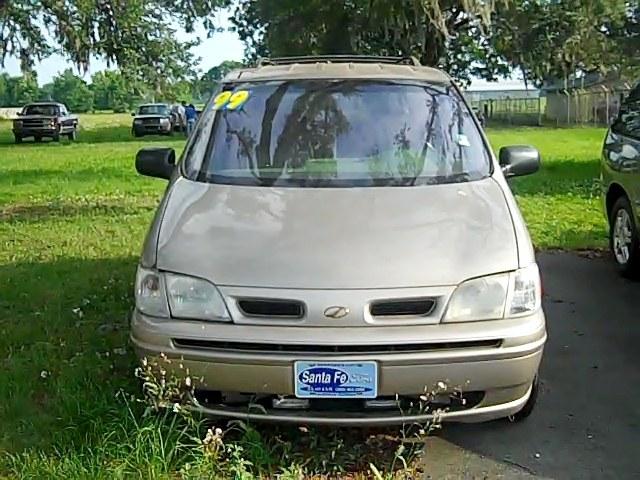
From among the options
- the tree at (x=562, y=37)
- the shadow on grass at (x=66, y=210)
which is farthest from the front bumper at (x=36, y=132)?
the shadow on grass at (x=66, y=210)

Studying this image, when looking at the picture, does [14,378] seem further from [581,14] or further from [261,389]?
[581,14]

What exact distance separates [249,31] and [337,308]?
35.3m

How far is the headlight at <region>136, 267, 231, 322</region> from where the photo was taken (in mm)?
3201

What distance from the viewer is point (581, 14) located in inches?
1086

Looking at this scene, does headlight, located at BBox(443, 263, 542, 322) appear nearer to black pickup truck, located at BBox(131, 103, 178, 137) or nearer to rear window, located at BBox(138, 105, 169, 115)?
black pickup truck, located at BBox(131, 103, 178, 137)

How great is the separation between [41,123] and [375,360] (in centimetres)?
2760

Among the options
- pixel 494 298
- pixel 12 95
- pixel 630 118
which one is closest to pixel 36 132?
pixel 630 118

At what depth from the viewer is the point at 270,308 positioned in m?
3.16

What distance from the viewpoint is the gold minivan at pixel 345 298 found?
3094mm

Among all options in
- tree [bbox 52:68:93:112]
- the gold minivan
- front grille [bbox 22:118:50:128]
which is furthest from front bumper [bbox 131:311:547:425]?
tree [bbox 52:68:93:112]

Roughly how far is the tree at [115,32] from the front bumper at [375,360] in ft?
32.8

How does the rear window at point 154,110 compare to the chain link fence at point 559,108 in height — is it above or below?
above

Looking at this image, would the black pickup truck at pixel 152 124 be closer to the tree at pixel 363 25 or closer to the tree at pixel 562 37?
the tree at pixel 363 25

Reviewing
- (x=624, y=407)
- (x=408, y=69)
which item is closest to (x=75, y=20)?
(x=408, y=69)
